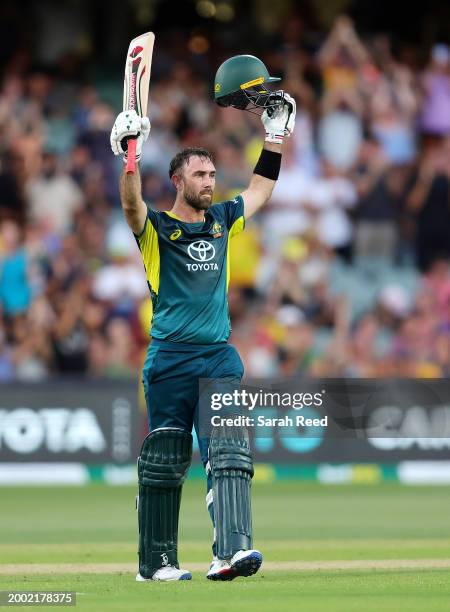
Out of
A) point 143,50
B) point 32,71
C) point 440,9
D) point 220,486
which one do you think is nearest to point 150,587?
point 220,486

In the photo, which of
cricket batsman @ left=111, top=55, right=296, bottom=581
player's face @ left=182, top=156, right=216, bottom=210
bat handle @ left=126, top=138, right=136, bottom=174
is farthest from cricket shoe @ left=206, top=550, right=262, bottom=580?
bat handle @ left=126, top=138, right=136, bottom=174

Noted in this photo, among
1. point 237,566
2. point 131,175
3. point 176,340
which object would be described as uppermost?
point 131,175

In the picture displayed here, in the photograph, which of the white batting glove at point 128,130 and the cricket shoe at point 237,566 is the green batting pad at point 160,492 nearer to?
the cricket shoe at point 237,566

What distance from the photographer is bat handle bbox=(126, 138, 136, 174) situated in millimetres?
7062

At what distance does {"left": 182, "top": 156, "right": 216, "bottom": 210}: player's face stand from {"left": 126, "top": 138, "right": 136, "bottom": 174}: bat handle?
1.17ft

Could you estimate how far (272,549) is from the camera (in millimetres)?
9367

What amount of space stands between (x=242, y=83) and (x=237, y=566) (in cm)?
249

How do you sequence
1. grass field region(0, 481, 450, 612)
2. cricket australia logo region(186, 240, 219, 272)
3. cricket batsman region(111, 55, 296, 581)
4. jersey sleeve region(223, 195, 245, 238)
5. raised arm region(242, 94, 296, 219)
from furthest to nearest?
1. raised arm region(242, 94, 296, 219)
2. jersey sleeve region(223, 195, 245, 238)
3. cricket australia logo region(186, 240, 219, 272)
4. cricket batsman region(111, 55, 296, 581)
5. grass field region(0, 481, 450, 612)

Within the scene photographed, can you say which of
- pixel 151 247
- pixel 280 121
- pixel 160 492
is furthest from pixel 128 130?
pixel 160 492

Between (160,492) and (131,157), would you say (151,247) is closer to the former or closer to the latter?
(131,157)

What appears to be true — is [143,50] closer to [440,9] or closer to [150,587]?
[150,587]

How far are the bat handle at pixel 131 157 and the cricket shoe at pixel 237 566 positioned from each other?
1.84 metres

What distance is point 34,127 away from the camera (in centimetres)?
1780

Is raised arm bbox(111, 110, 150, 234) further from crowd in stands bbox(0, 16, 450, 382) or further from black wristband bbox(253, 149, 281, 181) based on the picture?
crowd in stands bbox(0, 16, 450, 382)
